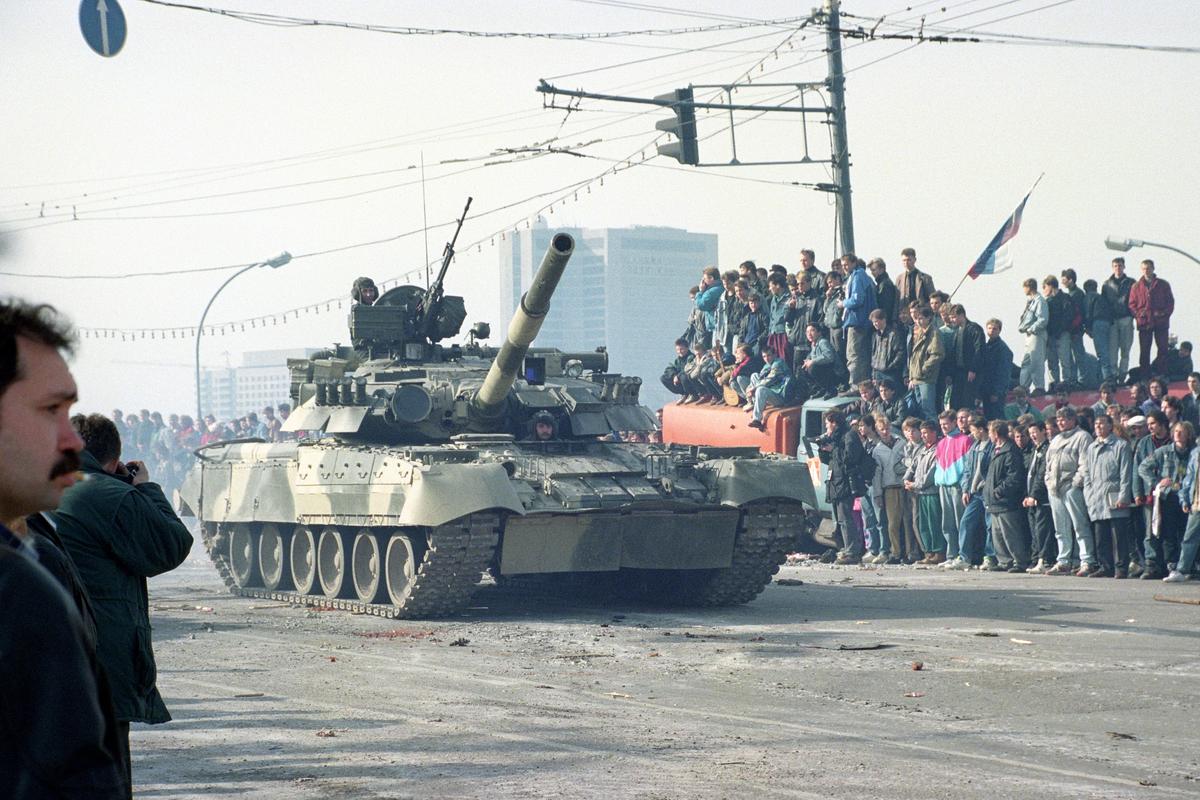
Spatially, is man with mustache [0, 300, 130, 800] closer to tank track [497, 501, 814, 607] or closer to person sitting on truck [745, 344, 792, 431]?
tank track [497, 501, 814, 607]

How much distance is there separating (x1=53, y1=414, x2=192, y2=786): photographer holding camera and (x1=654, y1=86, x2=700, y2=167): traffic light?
17181 millimetres

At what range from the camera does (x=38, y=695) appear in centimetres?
247

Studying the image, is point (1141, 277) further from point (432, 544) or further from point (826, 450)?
point (432, 544)

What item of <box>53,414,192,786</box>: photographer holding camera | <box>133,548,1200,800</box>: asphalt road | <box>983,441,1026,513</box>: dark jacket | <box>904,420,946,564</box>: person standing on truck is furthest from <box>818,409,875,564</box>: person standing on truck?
<box>53,414,192,786</box>: photographer holding camera

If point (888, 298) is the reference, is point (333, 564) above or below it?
below

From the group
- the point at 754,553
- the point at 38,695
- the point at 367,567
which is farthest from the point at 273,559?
the point at 38,695

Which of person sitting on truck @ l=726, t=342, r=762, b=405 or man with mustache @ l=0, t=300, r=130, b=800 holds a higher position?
person sitting on truck @ l=726, t=342, r=762, b=405

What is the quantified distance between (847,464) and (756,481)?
6.31 m

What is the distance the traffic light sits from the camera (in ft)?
76.4

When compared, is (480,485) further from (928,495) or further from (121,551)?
(121,551)

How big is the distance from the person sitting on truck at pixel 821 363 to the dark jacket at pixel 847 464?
57.1 inches

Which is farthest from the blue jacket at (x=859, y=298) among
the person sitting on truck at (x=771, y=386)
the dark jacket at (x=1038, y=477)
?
the dark jacket at (x=1038, y=477)

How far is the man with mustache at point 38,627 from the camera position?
8.08ft

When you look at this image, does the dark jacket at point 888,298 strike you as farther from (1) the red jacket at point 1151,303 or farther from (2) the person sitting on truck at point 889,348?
(1) the red jacket at point 1151,303
